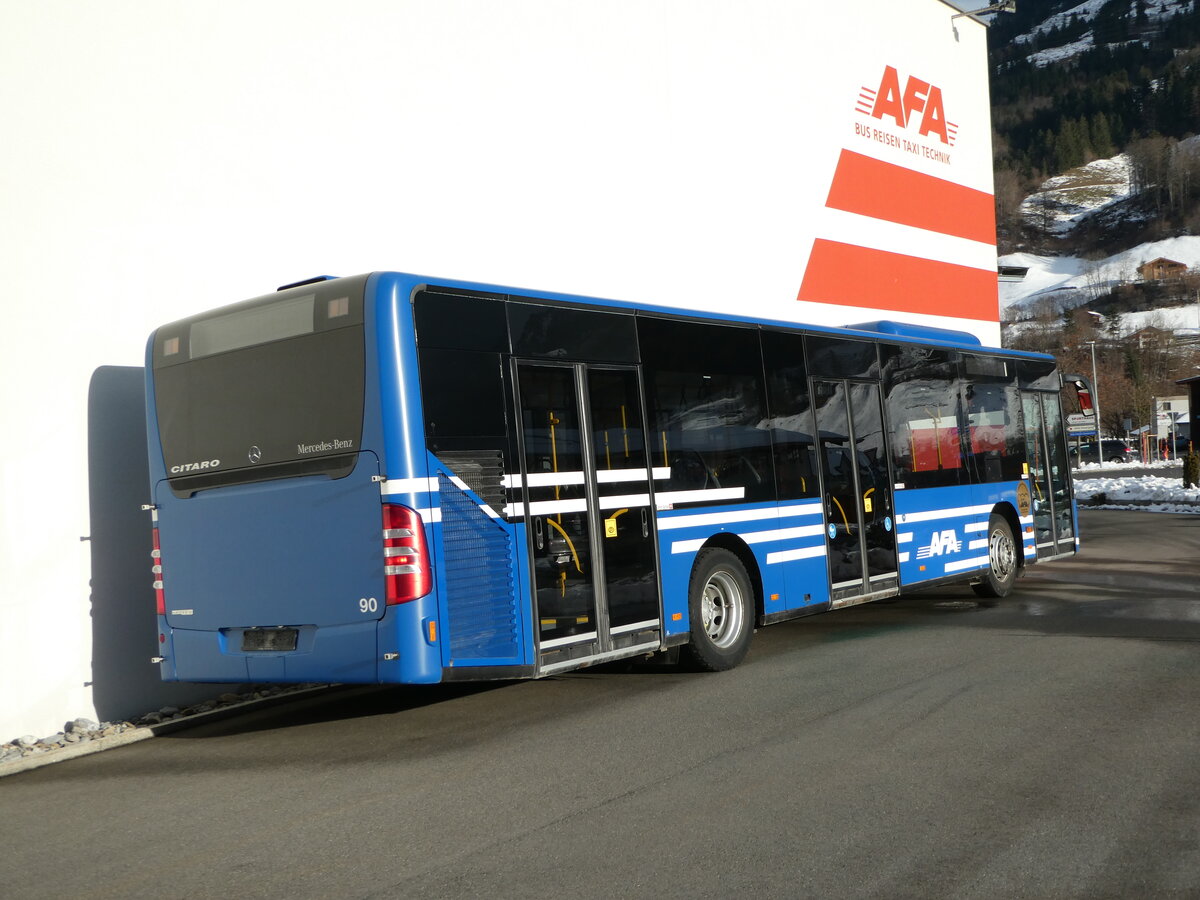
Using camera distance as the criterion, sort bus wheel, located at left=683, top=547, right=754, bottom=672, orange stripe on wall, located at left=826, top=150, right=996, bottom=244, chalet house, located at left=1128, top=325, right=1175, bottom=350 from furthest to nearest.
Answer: chalet house, located at left=1128, top=325, right=1175, bottom=350
orange stripe on wall, located at left=826, top=150, right=996, bottom=244
bus wheel, located at left=683, top=547, right=754, bottom=672

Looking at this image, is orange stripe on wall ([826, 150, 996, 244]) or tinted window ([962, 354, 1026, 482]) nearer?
tinted window ([962, 354, 1026, 482])

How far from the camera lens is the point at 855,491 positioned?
11.8m

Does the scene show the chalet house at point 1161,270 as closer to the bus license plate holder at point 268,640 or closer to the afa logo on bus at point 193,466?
the afa logo on bus at point 193,466

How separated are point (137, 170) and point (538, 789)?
6.59 meters

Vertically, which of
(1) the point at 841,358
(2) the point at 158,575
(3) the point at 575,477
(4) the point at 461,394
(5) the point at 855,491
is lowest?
(2) the point at 158,575

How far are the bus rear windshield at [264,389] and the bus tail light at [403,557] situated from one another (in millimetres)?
479

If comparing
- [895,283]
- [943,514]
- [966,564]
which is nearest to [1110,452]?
[895,283]

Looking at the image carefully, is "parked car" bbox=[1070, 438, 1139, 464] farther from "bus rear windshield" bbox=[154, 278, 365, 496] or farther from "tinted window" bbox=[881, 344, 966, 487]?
"bus rear windshield" bbox=[154, 278, 365, 496]

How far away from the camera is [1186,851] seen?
4.83 meters

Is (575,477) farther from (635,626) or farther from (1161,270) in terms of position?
(1161,270)

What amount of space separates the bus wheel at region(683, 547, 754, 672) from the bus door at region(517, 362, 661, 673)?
22.1 inches

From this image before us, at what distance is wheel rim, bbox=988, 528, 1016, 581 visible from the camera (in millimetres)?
14477

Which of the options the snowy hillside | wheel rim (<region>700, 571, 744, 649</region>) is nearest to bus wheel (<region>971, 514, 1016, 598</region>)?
wheel rim (<region>700, 571, 744, 649</region>)

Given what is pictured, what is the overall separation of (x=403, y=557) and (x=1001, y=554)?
9583 millimetres
